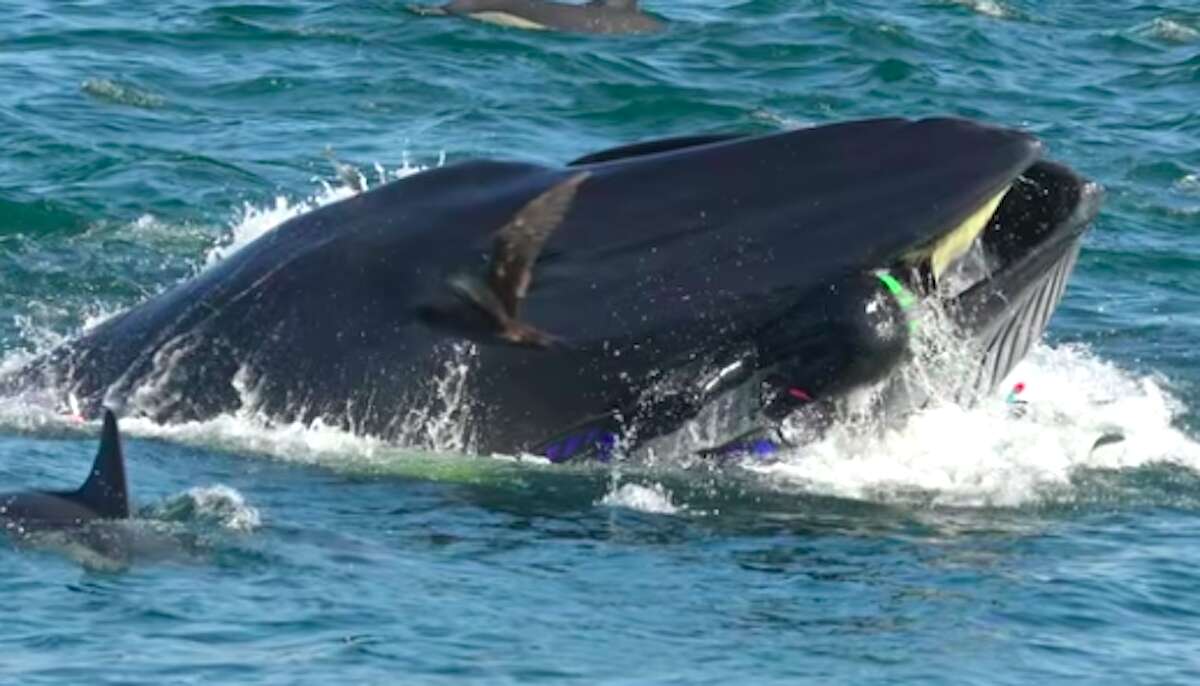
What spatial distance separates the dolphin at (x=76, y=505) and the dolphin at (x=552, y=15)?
20117 mm

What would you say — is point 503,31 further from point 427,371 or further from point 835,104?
point 427,371

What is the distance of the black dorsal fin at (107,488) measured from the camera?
11.2 metres

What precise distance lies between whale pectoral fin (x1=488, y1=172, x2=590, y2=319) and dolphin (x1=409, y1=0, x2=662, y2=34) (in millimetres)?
19571

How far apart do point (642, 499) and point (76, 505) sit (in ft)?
7.60

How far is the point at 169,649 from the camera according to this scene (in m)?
A: 10.4

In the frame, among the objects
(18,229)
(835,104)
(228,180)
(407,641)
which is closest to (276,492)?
(407,641)

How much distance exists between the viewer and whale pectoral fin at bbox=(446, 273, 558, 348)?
39.1 ft

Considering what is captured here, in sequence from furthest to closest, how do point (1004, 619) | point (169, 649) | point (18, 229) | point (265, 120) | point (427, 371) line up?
1. point (265, 120)
2. point (18, 229)
3. point (427, 371)
4. point (1004, 619)
5. point (169, 649)

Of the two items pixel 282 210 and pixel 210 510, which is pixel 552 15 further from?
pixel 210 510

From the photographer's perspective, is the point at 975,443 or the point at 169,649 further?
the point at 975,443

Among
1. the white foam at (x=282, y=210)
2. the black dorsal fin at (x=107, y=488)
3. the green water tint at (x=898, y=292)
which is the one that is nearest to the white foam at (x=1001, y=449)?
the green water tint at (x=898, y=292)

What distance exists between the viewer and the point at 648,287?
1209 centimetres

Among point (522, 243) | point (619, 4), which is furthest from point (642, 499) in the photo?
point (619, 4)

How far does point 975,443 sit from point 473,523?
263cm
